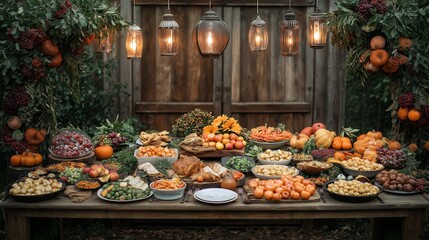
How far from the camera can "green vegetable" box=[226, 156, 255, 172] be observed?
6879 millimetres

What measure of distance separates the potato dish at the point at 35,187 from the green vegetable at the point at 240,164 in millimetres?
1924

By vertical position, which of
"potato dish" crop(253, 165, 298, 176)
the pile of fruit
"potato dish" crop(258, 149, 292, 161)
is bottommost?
the pile of fruit

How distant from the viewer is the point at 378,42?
7176mm

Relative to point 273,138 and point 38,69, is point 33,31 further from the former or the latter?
point 273,138

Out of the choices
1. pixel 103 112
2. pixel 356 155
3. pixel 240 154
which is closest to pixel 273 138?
pixel 240 154

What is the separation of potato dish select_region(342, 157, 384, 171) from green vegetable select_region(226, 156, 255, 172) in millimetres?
1063

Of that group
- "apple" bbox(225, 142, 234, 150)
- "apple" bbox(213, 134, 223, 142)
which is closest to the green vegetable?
"apple" bbox(225, 142, 234, 150)

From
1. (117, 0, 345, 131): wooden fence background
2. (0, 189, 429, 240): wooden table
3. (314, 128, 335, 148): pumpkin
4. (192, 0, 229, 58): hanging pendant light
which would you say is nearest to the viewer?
(0, 189, 429, 240): wooden table

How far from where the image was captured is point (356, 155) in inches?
287

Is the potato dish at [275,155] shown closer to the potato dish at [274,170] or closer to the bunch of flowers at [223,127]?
the potato dish at [274,170]

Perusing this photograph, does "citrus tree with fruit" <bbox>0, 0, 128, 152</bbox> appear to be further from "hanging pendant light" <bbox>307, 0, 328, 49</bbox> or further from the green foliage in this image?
"hanging pendant light" <bbox>307, 0, 328, 49</bbox>

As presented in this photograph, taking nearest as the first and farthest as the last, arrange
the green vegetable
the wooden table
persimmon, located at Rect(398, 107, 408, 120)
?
the wooden table, the green vegetable, persimmon, located at Rect(398, 107, 408, 120)

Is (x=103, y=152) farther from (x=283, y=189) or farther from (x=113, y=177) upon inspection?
(x=283, y=189)

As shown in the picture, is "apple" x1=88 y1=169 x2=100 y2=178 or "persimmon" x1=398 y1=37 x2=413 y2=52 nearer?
"apple" x1=88 y1=169 x2=100 y2=178
